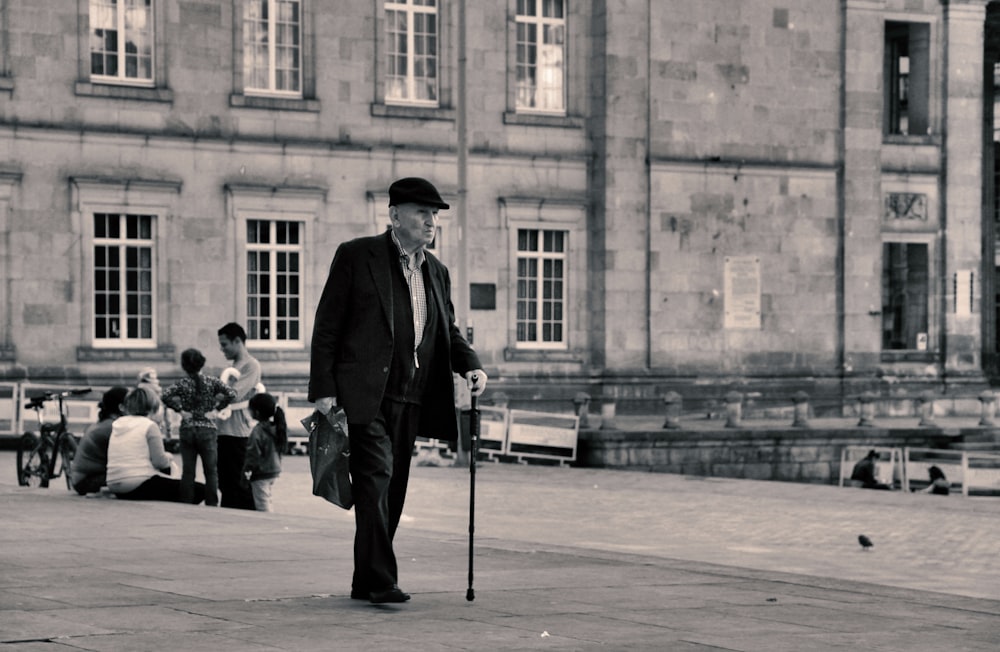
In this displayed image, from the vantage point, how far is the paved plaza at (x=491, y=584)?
8.23 meters

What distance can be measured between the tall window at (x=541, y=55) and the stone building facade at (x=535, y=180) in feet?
0.22

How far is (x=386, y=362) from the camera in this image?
939 cm

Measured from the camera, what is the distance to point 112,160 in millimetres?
30781

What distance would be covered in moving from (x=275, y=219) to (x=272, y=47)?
3.00m

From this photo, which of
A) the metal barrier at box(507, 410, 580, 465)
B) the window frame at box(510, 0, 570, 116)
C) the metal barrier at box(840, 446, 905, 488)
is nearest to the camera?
the metal barrier at box(840, 446, 905, 488)

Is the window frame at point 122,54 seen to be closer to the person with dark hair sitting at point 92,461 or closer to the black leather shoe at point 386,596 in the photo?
the person with dark hair sitting at point 92,461

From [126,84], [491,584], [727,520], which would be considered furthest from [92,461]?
[126,84]

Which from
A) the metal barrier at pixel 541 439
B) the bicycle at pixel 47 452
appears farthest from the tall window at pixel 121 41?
the bicycle at pixel 47 452

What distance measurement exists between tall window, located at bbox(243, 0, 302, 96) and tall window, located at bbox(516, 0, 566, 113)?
14.7ft

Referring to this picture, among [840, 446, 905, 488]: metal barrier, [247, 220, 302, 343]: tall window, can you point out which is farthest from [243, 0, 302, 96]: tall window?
[840, 446, 905, 488]: metal barrier

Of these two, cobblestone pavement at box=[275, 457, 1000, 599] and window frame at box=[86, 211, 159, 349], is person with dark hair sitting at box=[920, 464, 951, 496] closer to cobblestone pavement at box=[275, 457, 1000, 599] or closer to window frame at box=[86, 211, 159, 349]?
cobblestone pavement at box=[275, 457, 1000, 599]

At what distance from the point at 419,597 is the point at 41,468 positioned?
462 inches

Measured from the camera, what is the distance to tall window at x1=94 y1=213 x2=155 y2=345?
101 feet

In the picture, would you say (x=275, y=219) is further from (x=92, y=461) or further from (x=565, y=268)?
(x=92, y=461)
